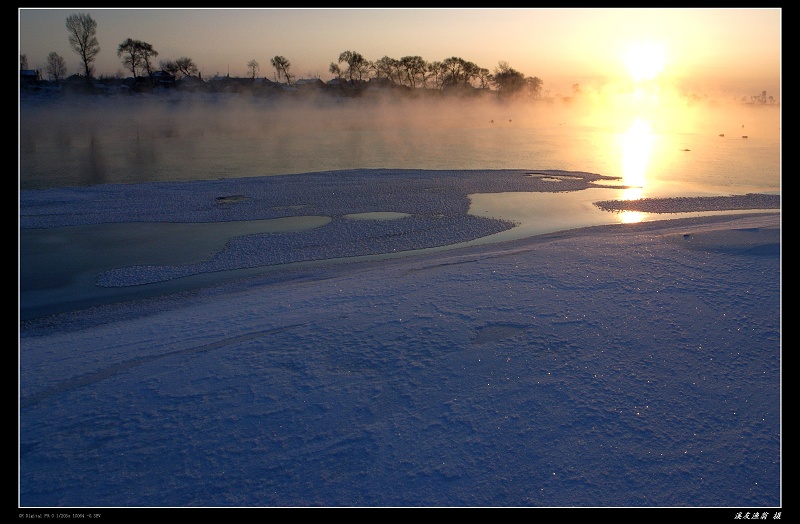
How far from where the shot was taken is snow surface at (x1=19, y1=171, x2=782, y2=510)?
2389 mm

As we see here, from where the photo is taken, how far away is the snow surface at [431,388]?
7.84 feet

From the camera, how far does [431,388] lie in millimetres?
3068

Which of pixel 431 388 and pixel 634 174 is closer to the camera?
pixel 431 388

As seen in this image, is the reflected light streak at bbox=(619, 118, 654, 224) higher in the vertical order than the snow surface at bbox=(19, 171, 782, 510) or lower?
higher

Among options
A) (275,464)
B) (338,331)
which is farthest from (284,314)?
(275,464)

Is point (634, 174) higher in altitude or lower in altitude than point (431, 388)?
higher

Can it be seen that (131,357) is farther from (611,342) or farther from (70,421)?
(611,342)

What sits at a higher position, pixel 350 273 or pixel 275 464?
pixel 350 273

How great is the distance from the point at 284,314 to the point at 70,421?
1699mm

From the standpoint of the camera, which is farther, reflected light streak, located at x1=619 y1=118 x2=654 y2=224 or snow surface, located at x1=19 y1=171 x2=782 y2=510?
reflected light streak, located at x1=619 y1=118 x2=654 y2=224

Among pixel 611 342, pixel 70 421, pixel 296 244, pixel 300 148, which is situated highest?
pixel 300 148

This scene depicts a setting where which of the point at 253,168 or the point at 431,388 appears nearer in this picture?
the point at 431,388
